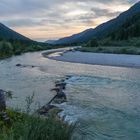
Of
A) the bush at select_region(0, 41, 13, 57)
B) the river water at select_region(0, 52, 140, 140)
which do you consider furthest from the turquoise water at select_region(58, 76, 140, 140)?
the bush at select_region(0, 41, 13, 57)

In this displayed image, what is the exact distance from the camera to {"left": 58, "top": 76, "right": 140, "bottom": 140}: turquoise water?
15.4 metres

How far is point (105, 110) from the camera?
2034cm

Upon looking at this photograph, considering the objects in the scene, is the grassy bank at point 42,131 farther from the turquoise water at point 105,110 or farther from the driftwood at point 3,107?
the driftwood at point 3,107

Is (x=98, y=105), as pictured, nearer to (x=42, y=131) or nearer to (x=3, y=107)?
(x=3, y=107)

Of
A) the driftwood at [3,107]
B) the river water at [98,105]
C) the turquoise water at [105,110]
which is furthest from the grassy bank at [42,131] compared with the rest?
the driftwood at [3,107]

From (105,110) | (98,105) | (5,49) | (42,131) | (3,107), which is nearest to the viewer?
(42,131)

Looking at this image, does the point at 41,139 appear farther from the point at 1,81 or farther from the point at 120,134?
the point at 1,81

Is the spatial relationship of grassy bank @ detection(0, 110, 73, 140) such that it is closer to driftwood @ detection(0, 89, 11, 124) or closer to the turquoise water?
the turquoise water

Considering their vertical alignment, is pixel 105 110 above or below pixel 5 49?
above

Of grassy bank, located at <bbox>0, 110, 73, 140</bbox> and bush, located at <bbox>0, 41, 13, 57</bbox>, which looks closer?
grassy bank, located at <bbox>0, 110, 73, 140</bbox>

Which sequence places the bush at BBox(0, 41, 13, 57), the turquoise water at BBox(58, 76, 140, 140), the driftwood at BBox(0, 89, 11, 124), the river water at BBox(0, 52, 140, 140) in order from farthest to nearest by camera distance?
the bush at BBox(0, 41, 13, 57), the river water at BBox(0, 52, 140, 140), the turquoise water at BBox(58, 76, 140, 140), the driftwood at BBox(0, 89, 11, 124)

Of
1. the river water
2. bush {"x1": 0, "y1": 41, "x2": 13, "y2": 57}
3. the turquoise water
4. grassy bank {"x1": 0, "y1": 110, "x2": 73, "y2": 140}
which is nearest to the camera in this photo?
grassy bank {"x1": 0, "y1": 110, "x2": 73, "y2": 140}

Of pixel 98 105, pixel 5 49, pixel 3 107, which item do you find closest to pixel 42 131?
pixel 3 107

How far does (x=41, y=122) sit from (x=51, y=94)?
59.5 feet
